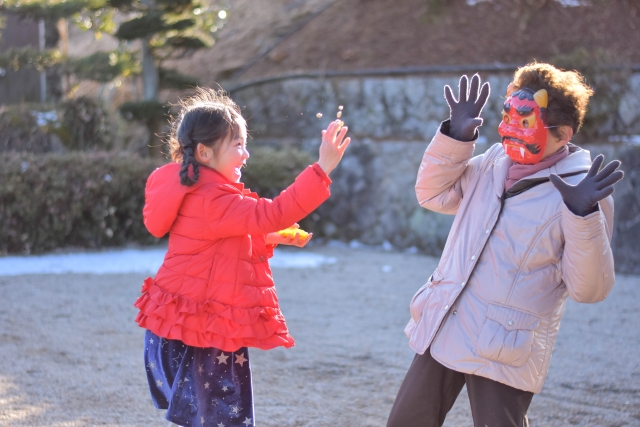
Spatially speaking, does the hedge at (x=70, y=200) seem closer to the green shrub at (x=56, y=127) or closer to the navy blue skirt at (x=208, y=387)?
the green shrub at (x=56, y=127)

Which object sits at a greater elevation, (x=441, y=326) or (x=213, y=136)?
(x=213, y=136)

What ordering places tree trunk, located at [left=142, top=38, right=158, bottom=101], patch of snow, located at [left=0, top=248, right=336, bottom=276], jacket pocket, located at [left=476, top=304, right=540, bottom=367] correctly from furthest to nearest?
tree trunk, located at [left=142, top=38, right=158, bottom=101], patch of snow, located at [left=0, top=248, right=336, bottom=276], jacket pocket, located at [left=476, top=304, right=540, bottom=367]

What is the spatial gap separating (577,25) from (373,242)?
4.75 metres

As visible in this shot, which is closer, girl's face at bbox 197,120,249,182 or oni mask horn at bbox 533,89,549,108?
oni mask horn at bbox 533,89,549,108

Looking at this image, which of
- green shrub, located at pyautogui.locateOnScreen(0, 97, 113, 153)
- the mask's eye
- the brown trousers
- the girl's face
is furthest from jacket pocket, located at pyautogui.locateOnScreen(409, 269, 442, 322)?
green shrub, located at pyautogui.locateOnScreen(0, 97, 113, 153)

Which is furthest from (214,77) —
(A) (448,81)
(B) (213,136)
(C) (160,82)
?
(B) (213,136)

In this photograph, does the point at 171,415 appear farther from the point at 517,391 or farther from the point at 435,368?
the point at 517,391

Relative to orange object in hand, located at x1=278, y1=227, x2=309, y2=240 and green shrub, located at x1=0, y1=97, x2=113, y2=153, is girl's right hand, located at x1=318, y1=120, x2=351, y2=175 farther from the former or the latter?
green shrub, located at x1=0, y1=97, x2=113, y2=153

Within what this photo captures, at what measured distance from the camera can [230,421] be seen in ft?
8.30

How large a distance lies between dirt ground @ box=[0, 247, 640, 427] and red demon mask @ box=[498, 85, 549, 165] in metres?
1.58

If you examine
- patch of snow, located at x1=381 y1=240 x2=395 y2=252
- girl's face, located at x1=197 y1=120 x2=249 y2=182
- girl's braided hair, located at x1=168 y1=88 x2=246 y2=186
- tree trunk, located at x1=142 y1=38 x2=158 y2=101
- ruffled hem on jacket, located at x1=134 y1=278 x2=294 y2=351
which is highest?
tree trunk, located at x1=142 y1=38 x2=158 y2=101

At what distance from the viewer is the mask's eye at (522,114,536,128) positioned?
241cm

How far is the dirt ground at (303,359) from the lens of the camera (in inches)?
137

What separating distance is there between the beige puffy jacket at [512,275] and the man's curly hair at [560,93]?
13 centimetres
